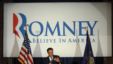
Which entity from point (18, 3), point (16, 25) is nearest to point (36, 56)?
point (16, 25)

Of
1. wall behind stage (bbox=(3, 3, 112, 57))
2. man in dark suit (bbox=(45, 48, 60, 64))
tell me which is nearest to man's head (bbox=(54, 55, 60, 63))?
man in dark suit (bbox=(45, 48, 60, 64))

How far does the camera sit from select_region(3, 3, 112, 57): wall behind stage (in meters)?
8.43

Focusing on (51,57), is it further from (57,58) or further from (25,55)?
(25,55)

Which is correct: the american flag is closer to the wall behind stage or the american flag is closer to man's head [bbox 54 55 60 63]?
the wall behind stage

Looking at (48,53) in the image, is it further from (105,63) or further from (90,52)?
(105,63)

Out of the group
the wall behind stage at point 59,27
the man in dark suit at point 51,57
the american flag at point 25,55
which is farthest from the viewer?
the wall behind stage at point 59,27

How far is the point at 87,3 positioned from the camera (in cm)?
852

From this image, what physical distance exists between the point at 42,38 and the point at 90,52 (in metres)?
1.42

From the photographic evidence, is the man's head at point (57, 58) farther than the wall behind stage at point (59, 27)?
No

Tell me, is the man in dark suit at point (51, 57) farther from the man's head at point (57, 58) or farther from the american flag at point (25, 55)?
the american flag at point (25, 55)

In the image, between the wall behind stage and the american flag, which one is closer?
the american flag

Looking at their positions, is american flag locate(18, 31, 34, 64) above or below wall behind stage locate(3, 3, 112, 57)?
below

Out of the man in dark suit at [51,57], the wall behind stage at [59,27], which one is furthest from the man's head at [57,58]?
the wall behind stage at [59,27]

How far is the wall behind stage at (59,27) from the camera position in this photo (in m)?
8.43
